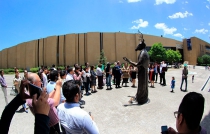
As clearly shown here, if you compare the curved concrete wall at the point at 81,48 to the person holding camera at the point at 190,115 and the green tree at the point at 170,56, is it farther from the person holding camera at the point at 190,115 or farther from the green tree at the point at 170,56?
the person holding camera at the point at 190,115

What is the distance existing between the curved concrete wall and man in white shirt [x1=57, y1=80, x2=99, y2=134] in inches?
1602

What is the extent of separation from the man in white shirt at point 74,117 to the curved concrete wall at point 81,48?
40.7 meters

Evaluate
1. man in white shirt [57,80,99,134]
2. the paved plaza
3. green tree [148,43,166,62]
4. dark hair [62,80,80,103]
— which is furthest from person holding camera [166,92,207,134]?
green tree [148,43,166,62]

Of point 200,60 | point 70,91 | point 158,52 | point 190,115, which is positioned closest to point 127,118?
point 70,91

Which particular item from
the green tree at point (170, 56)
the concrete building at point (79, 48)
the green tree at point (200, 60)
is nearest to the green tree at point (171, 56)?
the green tree at point (170, 56)

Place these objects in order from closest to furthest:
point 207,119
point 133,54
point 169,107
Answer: point 207,119
point 169,107
point 133,54

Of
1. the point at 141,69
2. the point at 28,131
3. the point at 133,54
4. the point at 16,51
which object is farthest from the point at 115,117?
the point at 16,51

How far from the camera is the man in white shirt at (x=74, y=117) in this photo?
195cm

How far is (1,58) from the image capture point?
177 ft

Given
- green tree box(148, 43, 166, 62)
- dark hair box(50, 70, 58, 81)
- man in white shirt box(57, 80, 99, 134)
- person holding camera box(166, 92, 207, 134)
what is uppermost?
green tree box(148, 43, 166, 62)

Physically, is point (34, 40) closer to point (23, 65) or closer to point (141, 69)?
point (23, 65)

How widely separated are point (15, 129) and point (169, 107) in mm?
5979

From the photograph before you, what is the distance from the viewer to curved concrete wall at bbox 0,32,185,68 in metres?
43.1

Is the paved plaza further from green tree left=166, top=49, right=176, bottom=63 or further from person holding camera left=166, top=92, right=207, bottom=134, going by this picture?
green tree left=166, top=49, right=176, bottom=63
